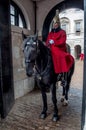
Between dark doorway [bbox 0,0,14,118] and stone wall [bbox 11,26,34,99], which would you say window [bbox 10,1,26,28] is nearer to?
stone wall [bbox 11,26,34,99]

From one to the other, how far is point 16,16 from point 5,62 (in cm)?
199

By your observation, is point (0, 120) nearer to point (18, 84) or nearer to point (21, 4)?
point (18, 84)

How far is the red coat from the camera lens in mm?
3389

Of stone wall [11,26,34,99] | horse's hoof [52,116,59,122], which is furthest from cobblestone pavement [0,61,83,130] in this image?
stone wall [11,26,34,99]

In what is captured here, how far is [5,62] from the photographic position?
3.23 m

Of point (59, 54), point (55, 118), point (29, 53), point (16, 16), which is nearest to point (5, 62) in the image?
point (29, 53)

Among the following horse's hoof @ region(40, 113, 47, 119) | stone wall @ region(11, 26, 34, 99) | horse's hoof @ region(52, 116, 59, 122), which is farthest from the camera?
stone wall @ region(11, 26, 34, 99)

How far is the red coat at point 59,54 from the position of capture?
3.39 meters

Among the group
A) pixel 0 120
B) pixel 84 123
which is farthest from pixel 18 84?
pixel 84 123

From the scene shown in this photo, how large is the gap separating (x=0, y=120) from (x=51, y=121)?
89 cm

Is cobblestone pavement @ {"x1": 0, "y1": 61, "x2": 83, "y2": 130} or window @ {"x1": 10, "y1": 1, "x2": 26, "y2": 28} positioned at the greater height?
window @ {"x1": 10, "y1": 1, "x2": 26, "y2": 28}

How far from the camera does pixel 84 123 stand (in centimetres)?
204

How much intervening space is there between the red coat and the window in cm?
144

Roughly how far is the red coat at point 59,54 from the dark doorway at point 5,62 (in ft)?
2.74
